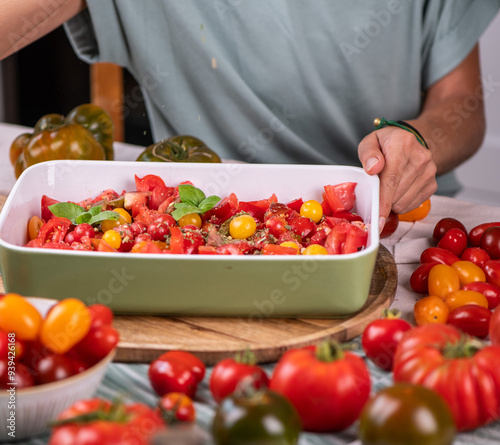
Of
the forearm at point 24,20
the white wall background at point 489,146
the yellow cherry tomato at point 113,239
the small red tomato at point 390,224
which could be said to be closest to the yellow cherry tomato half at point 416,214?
the small red tomato at point 390,224

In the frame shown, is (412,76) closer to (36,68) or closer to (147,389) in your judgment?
(147,389)

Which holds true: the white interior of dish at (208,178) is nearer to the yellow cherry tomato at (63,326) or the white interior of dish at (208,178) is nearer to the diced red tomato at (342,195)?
the diced red tomato at (342,195)

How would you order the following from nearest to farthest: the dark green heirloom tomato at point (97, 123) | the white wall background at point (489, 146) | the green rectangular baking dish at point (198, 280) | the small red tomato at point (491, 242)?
the green rectangular baking dish at point (198, 280) < the small red tomato at point (491, 242) < the dark green heirloom tomato at point (97, 123) < the white wall background at point (489, 146)

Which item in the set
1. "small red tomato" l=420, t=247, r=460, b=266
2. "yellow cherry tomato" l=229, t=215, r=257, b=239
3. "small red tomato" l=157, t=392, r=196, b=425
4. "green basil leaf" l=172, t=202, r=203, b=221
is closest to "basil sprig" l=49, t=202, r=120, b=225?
"green basil leaf" l=172, t=202, r=203, b=221

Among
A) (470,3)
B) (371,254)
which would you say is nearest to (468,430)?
(371,254)

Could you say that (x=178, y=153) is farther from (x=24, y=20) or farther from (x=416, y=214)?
(x=416, y=214)

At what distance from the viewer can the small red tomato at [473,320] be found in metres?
1.14

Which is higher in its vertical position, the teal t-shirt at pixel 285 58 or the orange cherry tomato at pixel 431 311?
the teal t-shirt at pixel 285 58

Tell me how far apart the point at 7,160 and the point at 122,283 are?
1.26 metres

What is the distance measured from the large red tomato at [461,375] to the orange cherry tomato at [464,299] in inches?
13.0

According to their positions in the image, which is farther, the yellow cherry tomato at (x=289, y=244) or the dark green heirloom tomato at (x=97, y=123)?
the dark green heirloom tomato at (x=97, y=123)

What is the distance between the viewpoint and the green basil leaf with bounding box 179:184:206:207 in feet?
4.66

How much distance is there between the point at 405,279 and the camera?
1.44 m

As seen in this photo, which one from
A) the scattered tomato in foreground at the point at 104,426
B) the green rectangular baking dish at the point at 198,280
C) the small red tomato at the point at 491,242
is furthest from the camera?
the small red tomato at the point at 491,242
